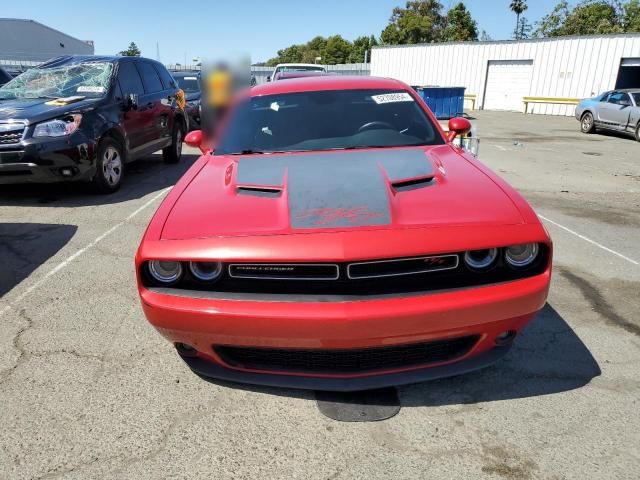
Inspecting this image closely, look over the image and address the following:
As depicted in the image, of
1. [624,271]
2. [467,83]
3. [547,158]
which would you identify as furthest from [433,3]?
[624,271]

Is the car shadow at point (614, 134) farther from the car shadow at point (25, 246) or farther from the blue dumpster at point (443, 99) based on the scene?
the car shadow at point (25, 246)

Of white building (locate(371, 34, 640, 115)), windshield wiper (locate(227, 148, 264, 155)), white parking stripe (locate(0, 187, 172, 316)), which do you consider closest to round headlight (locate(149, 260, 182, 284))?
windshield wiper (locate(227, 148, 264, 155))

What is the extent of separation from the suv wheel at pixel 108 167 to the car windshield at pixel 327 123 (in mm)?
3437

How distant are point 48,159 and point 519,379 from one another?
566 cm

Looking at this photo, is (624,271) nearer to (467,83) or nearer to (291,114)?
(291,114)

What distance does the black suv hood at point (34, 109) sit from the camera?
5.72 meters

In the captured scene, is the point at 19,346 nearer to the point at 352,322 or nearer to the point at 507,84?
the point at 352,322

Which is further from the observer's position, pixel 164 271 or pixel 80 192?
pixel 80 192

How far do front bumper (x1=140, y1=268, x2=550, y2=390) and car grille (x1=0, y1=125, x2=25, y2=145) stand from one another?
15.4 ft

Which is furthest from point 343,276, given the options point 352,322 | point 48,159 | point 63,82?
point 63,82

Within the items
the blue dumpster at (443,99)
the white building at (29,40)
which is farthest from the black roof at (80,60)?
the white building at (29,40)

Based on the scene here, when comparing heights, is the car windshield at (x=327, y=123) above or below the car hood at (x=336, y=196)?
above

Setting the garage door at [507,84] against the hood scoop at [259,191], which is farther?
the garage door at [507,84]

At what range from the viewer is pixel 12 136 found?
→ 221 inches
